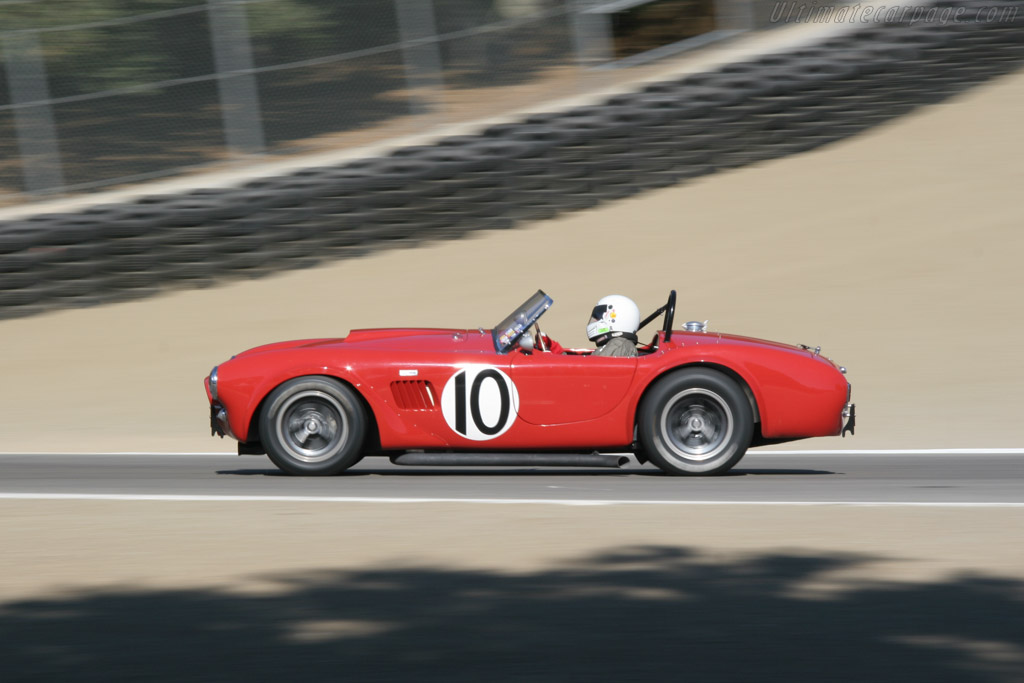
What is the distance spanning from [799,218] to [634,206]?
7.01ft

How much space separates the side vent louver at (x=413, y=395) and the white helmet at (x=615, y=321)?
1177 mm

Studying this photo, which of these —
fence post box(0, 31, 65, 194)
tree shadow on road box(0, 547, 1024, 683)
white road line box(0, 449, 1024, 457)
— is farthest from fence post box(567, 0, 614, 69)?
tree shadow on road box(0, 547, 1024, 683)

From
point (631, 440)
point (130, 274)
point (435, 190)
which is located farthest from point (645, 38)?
point (631, 440)

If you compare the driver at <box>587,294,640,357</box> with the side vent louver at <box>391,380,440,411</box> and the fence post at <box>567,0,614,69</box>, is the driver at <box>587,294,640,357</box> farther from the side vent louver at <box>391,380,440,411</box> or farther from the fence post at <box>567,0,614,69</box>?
the fence post at <box>567,0,614,69</box>

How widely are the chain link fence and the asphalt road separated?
7.19m

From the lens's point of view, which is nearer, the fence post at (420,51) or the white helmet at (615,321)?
the white helmet at (615,321)

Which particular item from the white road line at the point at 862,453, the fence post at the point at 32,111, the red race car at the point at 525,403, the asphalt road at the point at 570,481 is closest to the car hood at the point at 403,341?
the red race car at the point at 525,403

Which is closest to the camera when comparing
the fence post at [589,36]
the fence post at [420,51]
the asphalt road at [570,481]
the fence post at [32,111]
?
the asphalt road at [570,481]

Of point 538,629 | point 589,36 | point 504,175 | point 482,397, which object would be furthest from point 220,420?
point 589,36

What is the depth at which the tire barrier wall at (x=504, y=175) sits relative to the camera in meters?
15.5

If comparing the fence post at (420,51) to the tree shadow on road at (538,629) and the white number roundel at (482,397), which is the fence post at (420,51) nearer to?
the white number roundel at (482,397)

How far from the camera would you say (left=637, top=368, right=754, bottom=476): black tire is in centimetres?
817

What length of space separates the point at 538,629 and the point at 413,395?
3621 millimetres

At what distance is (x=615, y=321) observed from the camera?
28.1 feet
